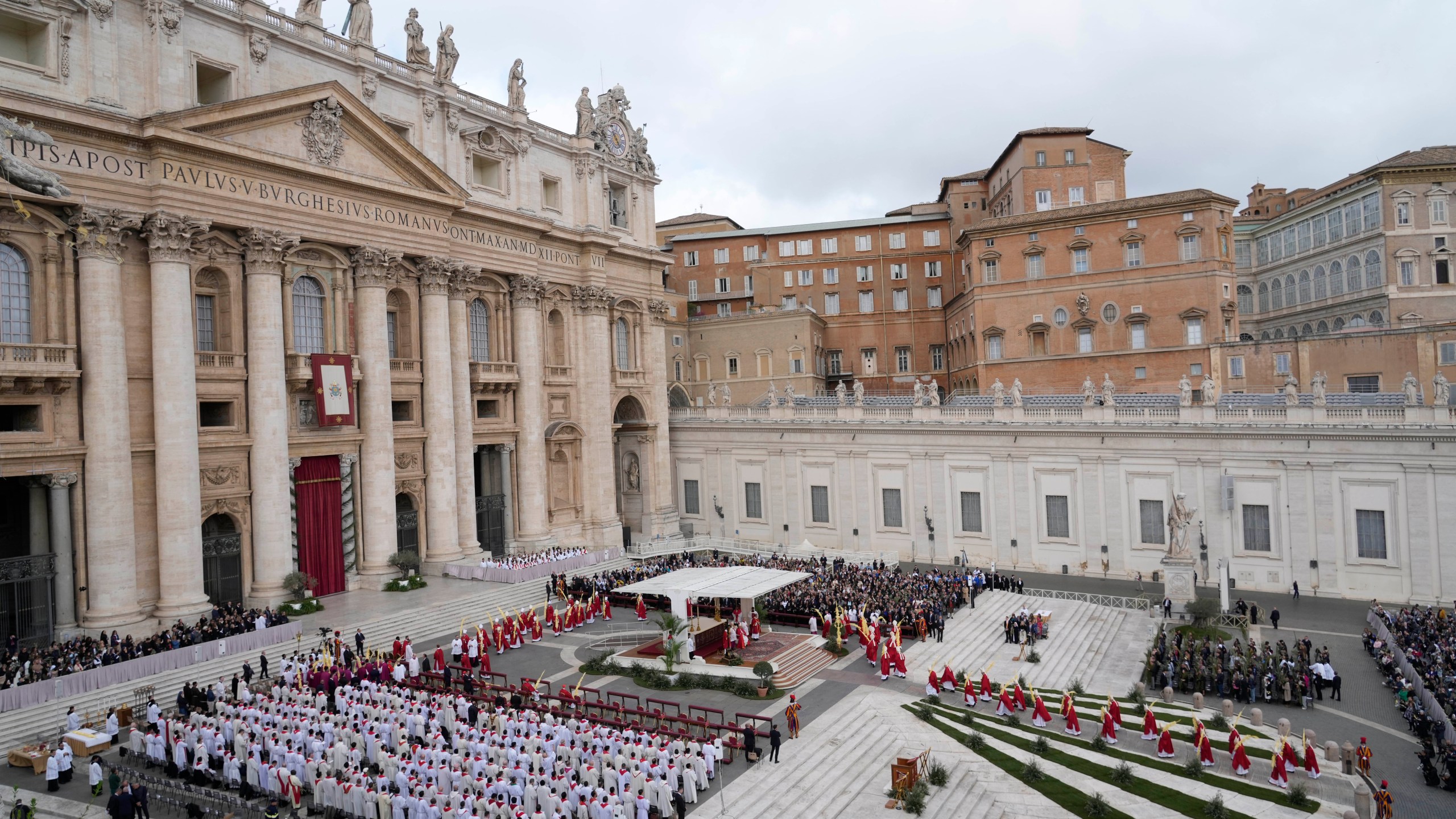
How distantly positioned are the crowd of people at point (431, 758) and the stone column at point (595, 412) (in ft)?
76.4

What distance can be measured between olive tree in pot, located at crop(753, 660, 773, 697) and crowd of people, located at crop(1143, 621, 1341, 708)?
35.5 feet

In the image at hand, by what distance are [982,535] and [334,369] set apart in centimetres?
2867

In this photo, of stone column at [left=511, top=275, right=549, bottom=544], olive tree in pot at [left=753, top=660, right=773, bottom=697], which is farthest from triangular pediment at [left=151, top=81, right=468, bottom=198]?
olive tree in pot at [left=753, top=660, right=773, bottom=697]

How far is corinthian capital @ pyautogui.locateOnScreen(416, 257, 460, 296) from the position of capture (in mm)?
37656

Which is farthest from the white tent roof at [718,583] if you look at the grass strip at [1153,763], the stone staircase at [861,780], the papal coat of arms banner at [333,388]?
the papal coat of arms banner at [333,388]

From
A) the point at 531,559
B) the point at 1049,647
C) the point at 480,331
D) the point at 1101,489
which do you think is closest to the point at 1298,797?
the point at 1049,647

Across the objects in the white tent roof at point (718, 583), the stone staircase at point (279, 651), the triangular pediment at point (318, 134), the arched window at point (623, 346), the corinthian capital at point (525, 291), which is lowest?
the stone staircase at point (279, 651)

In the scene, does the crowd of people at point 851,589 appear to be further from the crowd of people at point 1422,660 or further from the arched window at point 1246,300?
the arched window at point 1246,300

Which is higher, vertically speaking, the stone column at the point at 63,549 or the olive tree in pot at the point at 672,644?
the stone column at the point at 63,549

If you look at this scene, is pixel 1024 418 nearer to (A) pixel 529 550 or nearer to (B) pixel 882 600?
(B) pixel 882 600

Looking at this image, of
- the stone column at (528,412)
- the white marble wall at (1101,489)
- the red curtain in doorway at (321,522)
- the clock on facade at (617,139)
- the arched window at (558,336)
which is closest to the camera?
the white marble wall at (1101,489)

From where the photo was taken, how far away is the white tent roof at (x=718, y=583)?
2725 cm

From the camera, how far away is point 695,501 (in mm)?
52250

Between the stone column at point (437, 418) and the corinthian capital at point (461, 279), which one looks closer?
the stone column at point (437, 418)
